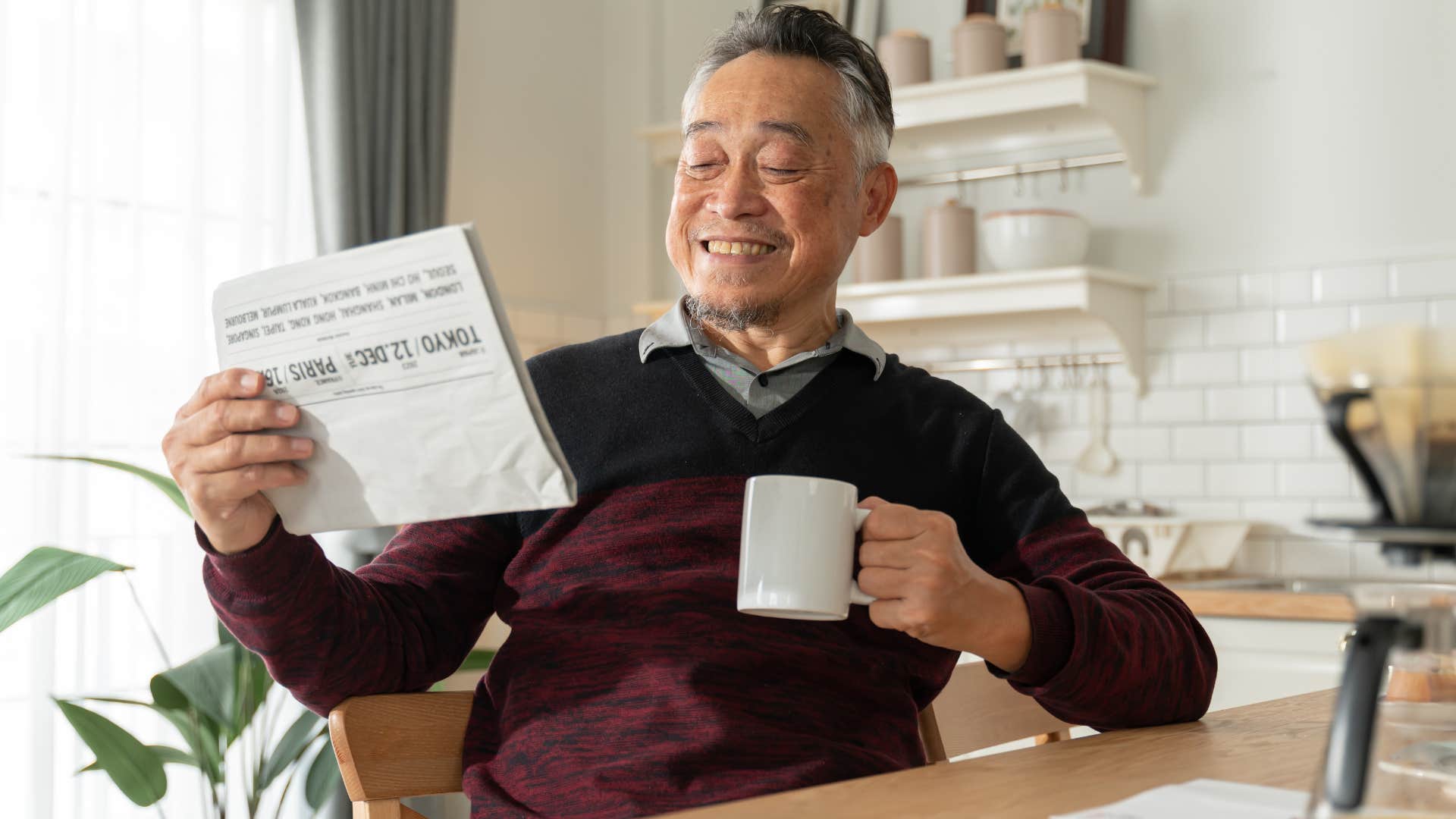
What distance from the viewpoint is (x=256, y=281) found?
3.59 ft

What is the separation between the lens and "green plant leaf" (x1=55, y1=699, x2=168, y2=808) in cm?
229

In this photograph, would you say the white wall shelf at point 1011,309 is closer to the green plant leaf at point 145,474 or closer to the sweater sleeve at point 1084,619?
the green plant leaf at point 145,474

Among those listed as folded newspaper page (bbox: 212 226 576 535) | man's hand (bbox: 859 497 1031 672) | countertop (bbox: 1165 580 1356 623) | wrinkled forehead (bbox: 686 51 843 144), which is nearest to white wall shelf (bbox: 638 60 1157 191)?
countertop (bbox: 1165 580 1356 623)

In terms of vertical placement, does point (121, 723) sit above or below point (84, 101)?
below

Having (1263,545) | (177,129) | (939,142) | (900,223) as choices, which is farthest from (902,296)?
(177,129)

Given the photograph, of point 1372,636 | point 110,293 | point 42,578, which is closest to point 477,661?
point 42,578

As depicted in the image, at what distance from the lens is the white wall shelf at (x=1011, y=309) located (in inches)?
129

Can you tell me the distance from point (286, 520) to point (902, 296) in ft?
8.16

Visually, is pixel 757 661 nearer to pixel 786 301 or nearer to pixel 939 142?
pixel 786 301

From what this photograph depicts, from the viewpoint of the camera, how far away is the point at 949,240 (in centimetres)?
350

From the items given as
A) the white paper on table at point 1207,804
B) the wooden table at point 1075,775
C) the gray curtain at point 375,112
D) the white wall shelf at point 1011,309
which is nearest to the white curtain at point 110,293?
the gray curtain at point 375,112

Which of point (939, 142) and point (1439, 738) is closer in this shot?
point (1439, 738)

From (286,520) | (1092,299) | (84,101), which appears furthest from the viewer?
(1092,299)

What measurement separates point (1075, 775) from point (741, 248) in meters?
0.74
